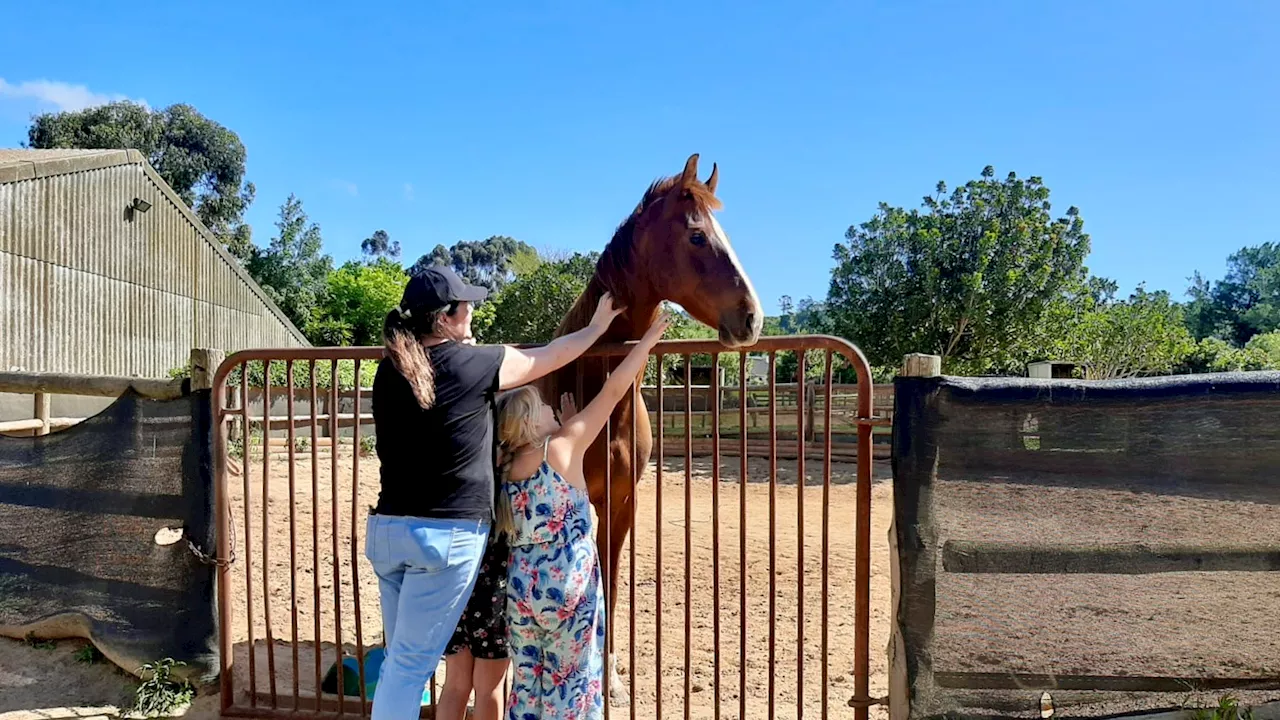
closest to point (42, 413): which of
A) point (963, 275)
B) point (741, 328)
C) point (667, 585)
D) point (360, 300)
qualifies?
point (667, 585)

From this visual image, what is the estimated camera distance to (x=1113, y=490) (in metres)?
2.54

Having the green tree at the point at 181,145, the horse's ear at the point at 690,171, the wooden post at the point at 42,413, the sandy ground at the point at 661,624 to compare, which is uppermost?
the green tree at the point at 181,145

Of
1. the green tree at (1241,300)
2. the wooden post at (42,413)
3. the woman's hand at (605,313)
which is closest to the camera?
the woman's hand at (605,313)

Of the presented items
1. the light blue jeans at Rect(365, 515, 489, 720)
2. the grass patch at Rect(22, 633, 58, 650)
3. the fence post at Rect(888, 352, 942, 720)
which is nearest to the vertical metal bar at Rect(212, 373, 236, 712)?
the grass patch at Rect(22, 633, 58, 650)

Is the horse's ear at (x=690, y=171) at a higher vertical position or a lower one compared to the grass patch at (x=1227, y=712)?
higher

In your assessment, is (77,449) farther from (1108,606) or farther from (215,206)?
(215,206)

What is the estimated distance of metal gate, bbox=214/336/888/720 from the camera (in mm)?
2771

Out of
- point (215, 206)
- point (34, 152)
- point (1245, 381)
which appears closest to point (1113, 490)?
point (1245, 381)

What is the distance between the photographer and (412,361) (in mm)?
2119

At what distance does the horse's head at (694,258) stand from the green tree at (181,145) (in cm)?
3094

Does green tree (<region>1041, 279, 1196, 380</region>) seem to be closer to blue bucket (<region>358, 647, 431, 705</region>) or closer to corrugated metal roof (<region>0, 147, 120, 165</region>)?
blue bucket (<region>358, 647, 431, 705</region>)

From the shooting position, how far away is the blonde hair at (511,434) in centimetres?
235

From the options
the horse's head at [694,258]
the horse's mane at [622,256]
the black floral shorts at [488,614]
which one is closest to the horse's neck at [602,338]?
the horse's mane at [622,256]

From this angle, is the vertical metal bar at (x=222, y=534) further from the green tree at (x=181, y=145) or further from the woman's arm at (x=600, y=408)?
the green tree at (x=181, y=145)
